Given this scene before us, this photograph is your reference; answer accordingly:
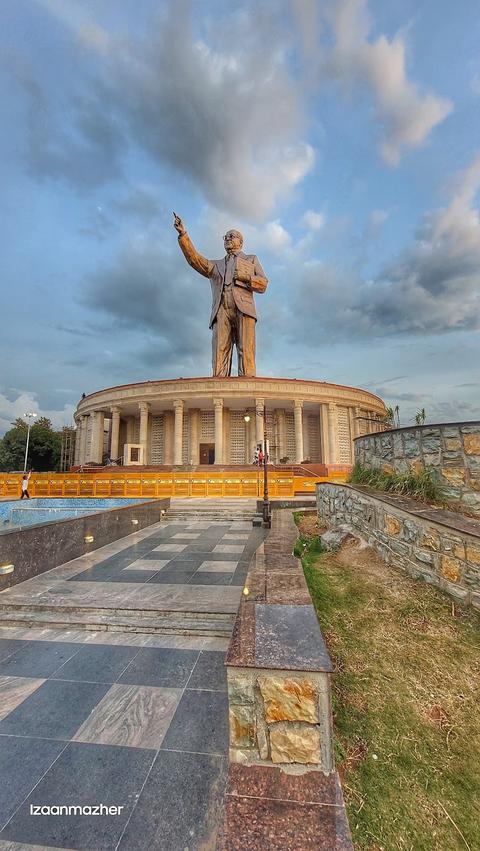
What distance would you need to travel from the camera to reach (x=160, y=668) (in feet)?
11.4

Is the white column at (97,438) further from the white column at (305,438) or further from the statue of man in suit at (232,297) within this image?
the white column at (305,438)

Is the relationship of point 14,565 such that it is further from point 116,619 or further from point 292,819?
point 292,819

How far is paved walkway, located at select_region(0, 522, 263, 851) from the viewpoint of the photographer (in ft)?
6.42

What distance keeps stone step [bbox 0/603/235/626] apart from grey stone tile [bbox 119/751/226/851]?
1.99 meters

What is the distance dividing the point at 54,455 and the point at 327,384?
44.2m

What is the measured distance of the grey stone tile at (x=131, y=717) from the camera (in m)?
2.57

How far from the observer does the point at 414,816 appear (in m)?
1.83

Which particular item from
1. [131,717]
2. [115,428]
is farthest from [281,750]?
[115,428]

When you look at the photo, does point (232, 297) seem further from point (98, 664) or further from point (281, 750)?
point (281, 750)

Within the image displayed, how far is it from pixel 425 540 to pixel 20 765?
459 centimetres

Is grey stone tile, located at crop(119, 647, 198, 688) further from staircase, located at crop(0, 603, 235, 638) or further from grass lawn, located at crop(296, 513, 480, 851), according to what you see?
grass lawn, located at crop(296, 513, 480, 851)

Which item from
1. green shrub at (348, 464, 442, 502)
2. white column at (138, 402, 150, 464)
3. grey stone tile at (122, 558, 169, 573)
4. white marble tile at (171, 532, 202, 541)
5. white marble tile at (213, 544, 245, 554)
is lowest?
white marble tile at (213, 544, 245, 554)

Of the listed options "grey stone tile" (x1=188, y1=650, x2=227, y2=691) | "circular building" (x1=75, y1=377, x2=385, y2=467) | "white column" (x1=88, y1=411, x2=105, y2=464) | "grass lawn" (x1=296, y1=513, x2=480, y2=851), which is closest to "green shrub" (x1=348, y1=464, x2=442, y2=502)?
"grass lawn" (x1=296, y1=513, x2=480, y2=851)

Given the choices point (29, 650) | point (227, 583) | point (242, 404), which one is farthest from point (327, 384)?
point (29, 650)
